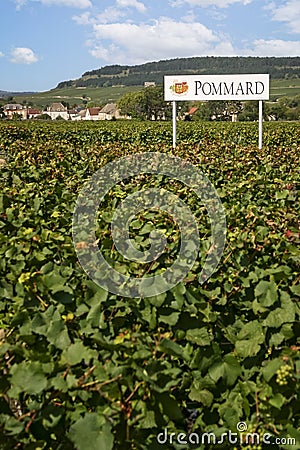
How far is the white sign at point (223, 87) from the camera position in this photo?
12.7 meters

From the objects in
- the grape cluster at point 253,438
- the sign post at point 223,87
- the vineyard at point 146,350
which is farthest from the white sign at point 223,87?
the grape cluster at point 253,438

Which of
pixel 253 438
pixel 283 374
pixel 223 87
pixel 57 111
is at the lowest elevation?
pixel 253 438

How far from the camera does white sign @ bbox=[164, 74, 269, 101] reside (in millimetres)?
12672

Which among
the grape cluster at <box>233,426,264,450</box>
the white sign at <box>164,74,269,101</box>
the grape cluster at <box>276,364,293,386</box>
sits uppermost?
the white sign at <box>164,74,269,101</box>

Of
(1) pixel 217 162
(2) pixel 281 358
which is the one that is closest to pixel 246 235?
(2) pixel 281 358

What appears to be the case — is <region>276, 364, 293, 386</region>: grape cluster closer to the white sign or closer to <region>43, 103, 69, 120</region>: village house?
the white sign

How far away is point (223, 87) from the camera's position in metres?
12.7

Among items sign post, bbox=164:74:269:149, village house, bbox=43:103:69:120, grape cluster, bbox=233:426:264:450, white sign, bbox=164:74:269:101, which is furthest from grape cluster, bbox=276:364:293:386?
village house, bbox=43:103:69:120

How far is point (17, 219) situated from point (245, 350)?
5.57 feet

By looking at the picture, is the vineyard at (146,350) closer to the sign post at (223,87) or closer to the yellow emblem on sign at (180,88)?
the sign post at (223,87)

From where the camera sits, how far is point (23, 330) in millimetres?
1917

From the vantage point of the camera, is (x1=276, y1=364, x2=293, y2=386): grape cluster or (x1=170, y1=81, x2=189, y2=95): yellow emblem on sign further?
(x1=170, y1=81, x2=189, y2=95): yellow emblem on sign

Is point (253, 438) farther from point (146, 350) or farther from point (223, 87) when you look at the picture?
point (223, 87)

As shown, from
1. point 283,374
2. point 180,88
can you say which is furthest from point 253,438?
point 180,88
